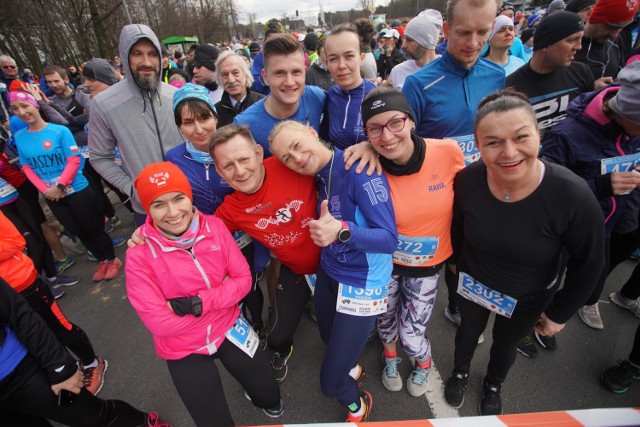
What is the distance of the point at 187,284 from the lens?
1.94 meters

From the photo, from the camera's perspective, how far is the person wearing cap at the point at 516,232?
4.96ft

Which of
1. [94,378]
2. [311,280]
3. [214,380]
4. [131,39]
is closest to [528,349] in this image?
[311,280]

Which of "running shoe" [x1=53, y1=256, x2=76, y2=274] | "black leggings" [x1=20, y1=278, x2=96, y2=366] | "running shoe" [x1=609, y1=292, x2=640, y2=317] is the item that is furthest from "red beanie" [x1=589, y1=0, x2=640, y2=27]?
"running shoe" [x1=53, y1=256, x2=76, y2=274]

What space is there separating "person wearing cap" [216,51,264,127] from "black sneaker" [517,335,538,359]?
12.0ft

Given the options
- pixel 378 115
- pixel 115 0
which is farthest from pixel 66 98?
pixel 115 0

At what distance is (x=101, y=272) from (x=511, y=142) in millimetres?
5013

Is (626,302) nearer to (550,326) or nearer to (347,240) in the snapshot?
(550,326)

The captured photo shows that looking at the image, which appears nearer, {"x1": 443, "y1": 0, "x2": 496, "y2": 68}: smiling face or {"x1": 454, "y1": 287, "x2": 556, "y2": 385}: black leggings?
{"x1": 454, "y1": 287, "x2": 556, "y2": 385}: black leggings

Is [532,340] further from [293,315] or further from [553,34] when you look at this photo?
[553,34]

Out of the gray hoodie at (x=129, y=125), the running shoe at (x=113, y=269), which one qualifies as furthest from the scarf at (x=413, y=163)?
the running shoe at (x=113, y=269)

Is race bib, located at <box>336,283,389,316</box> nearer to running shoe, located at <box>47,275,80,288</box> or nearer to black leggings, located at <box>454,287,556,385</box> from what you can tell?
black leggings, located at <box>454,287,556,385</box>

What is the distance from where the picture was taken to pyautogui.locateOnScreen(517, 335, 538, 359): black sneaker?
2689 millimetres

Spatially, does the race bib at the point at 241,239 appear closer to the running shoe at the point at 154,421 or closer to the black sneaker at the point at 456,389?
the running shoe at the point at 154,421

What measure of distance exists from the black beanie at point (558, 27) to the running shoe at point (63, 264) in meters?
6.24
